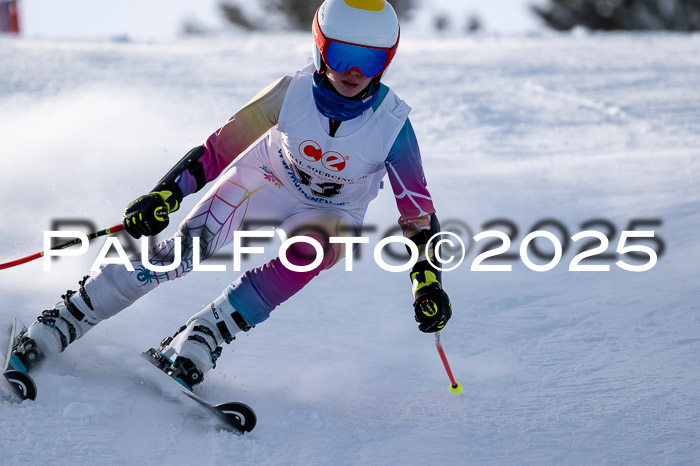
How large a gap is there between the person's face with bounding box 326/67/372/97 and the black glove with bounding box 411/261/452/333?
2.23 ft

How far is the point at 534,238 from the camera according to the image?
5.21 m

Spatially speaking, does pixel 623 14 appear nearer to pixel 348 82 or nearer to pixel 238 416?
pixel 348 82

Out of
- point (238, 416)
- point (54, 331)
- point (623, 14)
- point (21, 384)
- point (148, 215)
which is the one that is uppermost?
point (623, 14)

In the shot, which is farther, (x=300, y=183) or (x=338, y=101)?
(x=300, y=183)

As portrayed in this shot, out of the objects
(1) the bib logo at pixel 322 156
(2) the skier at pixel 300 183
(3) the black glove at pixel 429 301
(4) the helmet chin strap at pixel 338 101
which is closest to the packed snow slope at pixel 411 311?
(2) the skier at pixel 300 183

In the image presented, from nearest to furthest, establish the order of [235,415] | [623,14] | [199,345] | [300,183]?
[235,415] → [199,345] → [300,183] → [623,14]

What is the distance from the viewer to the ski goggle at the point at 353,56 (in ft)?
9.75

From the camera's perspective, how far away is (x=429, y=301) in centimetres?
303

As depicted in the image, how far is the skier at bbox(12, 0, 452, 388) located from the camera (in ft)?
9.86

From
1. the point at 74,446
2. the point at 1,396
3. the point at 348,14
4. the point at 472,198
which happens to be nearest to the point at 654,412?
the point at 348,14

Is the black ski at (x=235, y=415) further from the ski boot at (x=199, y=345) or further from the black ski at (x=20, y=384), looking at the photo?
the black ski at (x=20, y=384)

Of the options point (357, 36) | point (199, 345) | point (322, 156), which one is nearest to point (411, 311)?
point (322, 156)

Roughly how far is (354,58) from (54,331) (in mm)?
1473

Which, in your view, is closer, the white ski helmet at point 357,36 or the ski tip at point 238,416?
the ski tip at point 238,416
